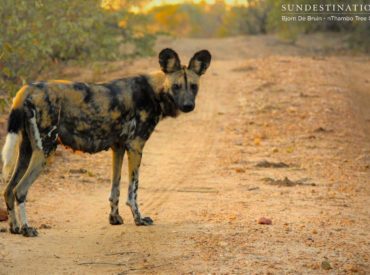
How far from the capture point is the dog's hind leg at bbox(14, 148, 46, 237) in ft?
17.5

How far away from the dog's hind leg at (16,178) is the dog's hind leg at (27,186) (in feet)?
0.30

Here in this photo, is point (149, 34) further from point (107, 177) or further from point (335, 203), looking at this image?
point (335, 203)

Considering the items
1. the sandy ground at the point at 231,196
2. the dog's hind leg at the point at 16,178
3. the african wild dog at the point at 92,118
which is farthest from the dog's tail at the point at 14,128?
the sandy ground at the point at 231,196

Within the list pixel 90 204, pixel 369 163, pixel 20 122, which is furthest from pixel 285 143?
pixel 20 122

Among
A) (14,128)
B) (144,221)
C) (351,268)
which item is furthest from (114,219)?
(351,268)

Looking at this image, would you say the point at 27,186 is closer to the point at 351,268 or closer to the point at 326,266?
the point at 326,266

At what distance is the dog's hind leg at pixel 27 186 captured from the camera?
5.32 m

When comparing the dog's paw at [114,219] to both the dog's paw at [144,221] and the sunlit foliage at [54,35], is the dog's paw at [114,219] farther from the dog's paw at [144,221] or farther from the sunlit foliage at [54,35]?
the sunlit foliage at [54,35]

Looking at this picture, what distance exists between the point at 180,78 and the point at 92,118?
80cm

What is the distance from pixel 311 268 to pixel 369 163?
14.8ft

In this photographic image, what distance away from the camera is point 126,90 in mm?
5867

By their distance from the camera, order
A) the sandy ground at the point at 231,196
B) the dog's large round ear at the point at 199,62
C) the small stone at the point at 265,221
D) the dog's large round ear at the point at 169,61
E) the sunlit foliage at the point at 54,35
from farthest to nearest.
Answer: the sunlit foliage at the point at 54,35
the dog's large round ear at the point at 199,62
the dog's large round ear at the point at 169,61
the small stone at the point at 265,221
the sandy ground at the point at 231,196

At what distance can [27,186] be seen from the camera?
534cm

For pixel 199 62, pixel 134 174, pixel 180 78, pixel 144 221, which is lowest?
pixel 144 221
